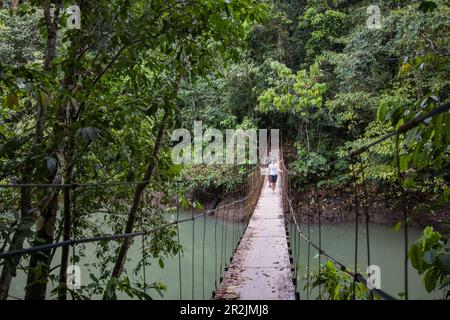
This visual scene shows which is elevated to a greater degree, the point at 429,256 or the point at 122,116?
the point at 122,116

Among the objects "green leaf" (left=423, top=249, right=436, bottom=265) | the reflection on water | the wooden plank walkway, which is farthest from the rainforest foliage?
the reflection on water

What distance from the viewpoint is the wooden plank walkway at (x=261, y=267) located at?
182 cm

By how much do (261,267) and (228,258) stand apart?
113 inches

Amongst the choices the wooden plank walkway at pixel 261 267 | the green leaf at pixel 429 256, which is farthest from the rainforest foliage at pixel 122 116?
the wooden plank walkway at pixel 261 267

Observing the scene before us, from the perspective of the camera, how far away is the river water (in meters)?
4.80

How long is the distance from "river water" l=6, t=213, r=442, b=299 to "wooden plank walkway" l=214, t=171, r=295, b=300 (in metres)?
1.13

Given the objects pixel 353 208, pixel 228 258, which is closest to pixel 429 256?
pixel 228 258

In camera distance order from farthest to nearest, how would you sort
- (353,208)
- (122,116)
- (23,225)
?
(353,208), (122,116), (23,225)

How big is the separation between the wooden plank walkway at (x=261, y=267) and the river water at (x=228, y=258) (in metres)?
1.13

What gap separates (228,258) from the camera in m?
5.04

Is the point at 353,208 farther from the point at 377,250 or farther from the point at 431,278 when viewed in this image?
the point at 431,278

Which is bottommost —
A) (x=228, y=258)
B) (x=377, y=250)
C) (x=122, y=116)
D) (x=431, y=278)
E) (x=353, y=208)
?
(x=377, y=250)

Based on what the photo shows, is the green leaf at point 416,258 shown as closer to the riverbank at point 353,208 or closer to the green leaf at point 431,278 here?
the green leaf at point 431,278

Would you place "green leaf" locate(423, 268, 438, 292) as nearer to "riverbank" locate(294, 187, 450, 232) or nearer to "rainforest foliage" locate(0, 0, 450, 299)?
"rainforest foliage" locate(0, 0, 450, 299)
